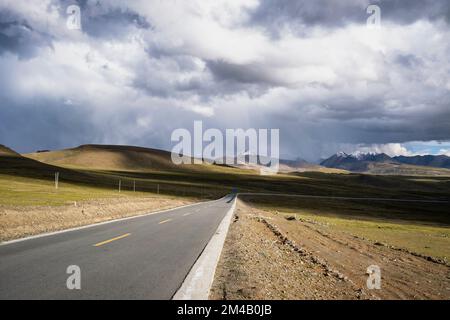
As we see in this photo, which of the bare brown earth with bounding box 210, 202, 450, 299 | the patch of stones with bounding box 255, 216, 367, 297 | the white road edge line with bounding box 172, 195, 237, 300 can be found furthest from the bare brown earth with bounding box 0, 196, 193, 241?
the patch of stones with bounding box 255, 216, 367, 297

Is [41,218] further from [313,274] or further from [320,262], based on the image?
[313,274]

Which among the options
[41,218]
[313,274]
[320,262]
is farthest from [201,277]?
[41,218]

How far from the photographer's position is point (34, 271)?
31.9ft

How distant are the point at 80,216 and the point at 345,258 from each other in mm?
17546

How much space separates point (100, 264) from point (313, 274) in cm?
612

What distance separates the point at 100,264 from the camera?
1089 cm

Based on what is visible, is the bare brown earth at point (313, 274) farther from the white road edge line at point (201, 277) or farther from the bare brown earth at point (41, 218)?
the bare brown earth at point (41, 218)

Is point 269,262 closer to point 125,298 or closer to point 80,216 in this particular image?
point 125,298

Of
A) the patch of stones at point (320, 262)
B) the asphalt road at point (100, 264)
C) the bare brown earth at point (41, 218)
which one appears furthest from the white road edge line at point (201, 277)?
the bare brown earth at point (41, 218)

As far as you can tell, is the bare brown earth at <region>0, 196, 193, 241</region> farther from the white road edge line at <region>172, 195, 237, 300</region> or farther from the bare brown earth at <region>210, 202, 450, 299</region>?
the bare brown earth at <region>210, 202, 450, 299</region>

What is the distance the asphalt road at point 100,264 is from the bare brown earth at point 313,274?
1.37 metres

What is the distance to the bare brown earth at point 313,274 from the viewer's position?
9219 mm
